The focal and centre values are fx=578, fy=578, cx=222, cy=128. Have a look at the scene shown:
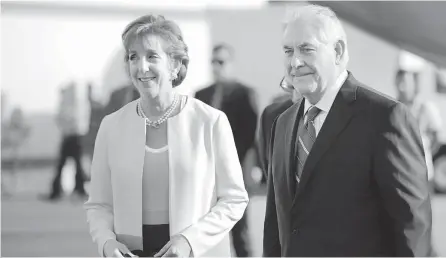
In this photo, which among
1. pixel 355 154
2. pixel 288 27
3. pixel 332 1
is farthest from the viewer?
pixel 332 1

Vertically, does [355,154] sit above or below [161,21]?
below

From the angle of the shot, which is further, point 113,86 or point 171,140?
point 113,86

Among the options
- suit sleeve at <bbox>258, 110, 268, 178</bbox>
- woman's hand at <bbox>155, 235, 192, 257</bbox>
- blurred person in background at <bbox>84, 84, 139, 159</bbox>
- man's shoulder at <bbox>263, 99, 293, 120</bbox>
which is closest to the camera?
woman's hand at <bbox>155, 235, 192, 257</bbox>

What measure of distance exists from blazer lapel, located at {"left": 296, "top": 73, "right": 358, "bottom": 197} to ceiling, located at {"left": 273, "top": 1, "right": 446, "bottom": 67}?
1494 millimetres

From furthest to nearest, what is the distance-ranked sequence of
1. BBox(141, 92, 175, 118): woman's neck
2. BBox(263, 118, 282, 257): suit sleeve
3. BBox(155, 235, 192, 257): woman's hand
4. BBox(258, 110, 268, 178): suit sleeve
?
BBox(258, 110, 268, 178): suit sleeve
BBox(263, 118, 282, 257): suit sleeve
BBox(141, 92, 175, 118): woman's neck
BBox(155, 235, 192, 257): woman's hand

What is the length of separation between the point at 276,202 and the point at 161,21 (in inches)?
25.7

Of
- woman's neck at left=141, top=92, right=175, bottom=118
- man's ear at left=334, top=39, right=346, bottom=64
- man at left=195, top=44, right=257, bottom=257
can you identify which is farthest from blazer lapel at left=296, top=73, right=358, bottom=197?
man at left=195, top=44, right=257, bottom=257

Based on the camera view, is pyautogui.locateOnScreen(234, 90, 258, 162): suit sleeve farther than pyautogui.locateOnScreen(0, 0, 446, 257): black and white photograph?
Yes

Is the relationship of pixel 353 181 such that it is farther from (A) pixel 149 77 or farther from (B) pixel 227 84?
(B) pixel 227 84

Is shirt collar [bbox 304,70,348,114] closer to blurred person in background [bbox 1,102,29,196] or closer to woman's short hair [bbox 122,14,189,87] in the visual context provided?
woman's short hair [bbox 122,14,189,87]

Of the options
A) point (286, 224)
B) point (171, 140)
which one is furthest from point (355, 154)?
point (171, 140)

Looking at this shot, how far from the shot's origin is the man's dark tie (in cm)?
167

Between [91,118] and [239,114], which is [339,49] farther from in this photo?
[91,118]

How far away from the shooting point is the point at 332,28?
1.68 metres
